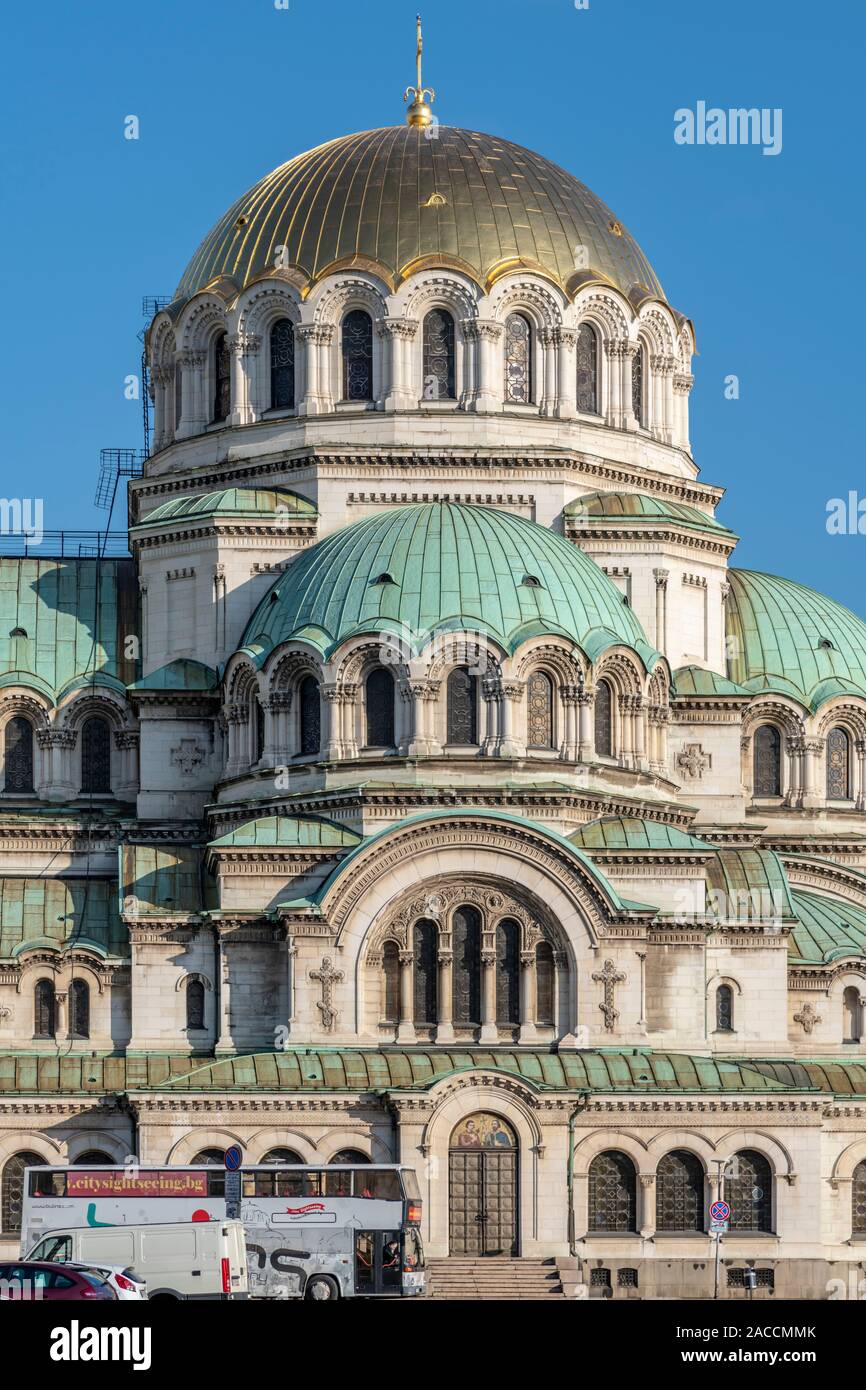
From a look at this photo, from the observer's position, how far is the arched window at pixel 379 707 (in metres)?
Answer: 53.5

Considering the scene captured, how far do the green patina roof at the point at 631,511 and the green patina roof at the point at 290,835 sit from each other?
10.2 m

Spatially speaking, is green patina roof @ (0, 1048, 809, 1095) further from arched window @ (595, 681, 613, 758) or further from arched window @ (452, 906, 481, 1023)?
arched window @ (595, 681, 613, 758)

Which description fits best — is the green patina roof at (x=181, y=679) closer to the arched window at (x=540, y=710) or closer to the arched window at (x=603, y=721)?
the arched window at (x=540, y=710)

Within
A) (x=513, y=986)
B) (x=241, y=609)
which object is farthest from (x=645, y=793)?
(x=241, y=609)

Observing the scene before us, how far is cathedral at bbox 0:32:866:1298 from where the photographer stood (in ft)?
162

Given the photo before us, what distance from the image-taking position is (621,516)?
194 feet

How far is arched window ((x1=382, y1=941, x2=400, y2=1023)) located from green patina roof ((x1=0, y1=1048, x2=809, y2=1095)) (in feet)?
3.37

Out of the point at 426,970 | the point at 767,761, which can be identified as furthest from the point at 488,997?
the point at 767,761

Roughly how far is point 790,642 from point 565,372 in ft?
26.8

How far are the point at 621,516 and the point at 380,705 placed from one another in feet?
27.9

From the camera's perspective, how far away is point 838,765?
61.9 metres
